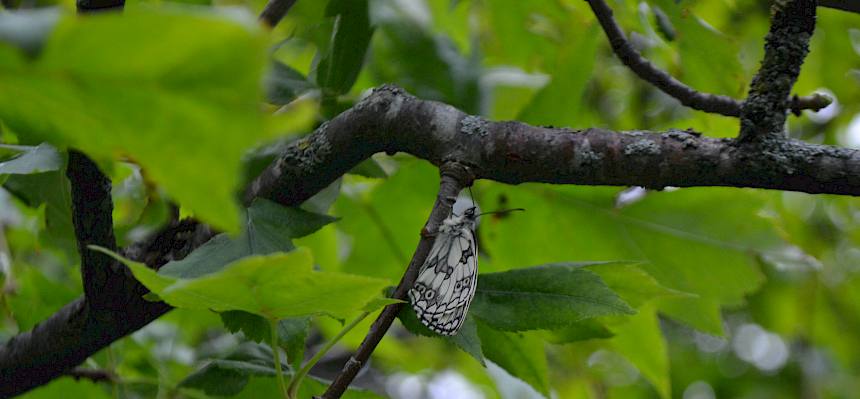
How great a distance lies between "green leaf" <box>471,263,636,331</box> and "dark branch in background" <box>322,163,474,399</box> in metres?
0.07

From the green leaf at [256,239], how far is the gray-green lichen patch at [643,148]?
0.23 m

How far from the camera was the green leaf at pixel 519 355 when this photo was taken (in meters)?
0.72

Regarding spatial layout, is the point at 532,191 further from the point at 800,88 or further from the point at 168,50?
the point at 800,88

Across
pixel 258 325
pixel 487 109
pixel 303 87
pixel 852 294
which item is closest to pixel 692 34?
pixel 487 109

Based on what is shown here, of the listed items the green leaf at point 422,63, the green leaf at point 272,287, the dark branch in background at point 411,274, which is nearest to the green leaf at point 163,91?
the green leaf at point 272,287

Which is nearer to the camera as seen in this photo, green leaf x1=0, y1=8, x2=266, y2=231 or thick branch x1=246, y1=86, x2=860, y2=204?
green leaf x1=0, y1=8, x2=266, y2=231

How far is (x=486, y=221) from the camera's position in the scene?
3.11 feet

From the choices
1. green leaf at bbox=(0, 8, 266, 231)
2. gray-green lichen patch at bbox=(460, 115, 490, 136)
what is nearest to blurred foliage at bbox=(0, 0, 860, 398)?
green leaf at bbox=(0, 8, 266, 231)

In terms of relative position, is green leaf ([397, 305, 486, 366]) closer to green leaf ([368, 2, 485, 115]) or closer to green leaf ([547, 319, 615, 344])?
green leaf ([547, 319, 615, 344])

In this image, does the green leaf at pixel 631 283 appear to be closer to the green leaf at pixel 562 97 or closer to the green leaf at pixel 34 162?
the green leaf at pixel 562 97

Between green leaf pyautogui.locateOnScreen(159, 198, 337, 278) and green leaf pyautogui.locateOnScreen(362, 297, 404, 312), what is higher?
green leaf pyautogui.locateOnScreen(362, 297, 404, 312)

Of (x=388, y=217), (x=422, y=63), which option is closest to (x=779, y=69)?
(x=422, y=63)

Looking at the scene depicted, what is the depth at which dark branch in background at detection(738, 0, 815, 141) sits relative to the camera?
0.57 metres

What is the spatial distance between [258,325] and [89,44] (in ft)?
1.04
